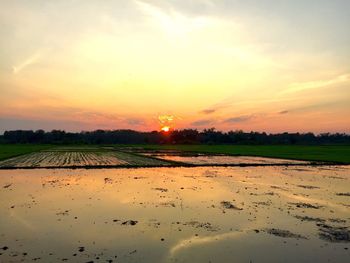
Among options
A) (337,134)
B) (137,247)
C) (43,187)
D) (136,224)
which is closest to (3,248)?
(137,247)

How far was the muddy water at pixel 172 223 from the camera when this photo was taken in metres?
9.88

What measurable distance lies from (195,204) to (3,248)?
29.1 feet

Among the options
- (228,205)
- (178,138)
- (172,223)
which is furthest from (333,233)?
(178,138)

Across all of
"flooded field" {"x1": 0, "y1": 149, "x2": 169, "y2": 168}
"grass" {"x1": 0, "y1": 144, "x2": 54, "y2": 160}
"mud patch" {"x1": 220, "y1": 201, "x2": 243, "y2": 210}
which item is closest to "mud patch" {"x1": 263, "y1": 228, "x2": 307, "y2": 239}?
"mud patch" {"x1": 220, "y1": 201, "x2": 243, "y2": 210}

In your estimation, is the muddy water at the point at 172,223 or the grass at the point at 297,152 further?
the grass at the point at 297,152

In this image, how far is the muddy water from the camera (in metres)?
9.88

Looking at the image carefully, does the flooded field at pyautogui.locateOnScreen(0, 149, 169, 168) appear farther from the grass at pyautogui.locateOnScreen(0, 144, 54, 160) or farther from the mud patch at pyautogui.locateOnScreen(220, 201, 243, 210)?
the mud patch at pyautogui.locateOnScreen(220, 201, 243, 210)

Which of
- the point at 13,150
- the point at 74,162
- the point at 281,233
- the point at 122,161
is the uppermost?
the point at 13,150

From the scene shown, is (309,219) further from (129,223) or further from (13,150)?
(13,150)

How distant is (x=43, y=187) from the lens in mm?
22484

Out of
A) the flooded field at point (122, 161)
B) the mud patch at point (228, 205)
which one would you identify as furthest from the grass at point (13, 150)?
the mud patch at point (228, 205)

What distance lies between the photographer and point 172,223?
13.2 m

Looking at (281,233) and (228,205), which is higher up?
(228,205)

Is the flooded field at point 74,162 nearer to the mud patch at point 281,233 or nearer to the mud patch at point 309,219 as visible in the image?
the mud patch at point 309,219
